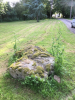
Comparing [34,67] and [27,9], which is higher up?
[27,9]

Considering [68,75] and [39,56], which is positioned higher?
[39,56]

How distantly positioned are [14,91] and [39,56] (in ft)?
4.79

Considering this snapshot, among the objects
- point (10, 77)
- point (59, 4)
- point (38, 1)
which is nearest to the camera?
point (10, 77)

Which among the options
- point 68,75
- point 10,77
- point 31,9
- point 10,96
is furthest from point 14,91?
point 31,9

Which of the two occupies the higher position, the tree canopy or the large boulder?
the tree canopy

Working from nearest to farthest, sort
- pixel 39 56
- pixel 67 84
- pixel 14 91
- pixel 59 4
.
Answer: pixel 14 91 → pixel 67 84 → pixel 39 56 → pixel 59 4

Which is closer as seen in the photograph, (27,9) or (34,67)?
(34,67)

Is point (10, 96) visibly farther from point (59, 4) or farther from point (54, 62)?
point (59, 4)

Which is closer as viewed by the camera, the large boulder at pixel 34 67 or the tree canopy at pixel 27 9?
the large boulder at pixel 34 67

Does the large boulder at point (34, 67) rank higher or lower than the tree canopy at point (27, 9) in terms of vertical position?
lower

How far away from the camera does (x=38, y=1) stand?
2186 cm

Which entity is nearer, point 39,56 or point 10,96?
point 10,96

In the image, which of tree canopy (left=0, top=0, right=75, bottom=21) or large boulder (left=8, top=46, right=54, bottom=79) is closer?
large boulder (left=8, top=46, right=54, bottom=79)

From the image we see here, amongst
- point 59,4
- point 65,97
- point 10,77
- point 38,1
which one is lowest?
point 65,97
